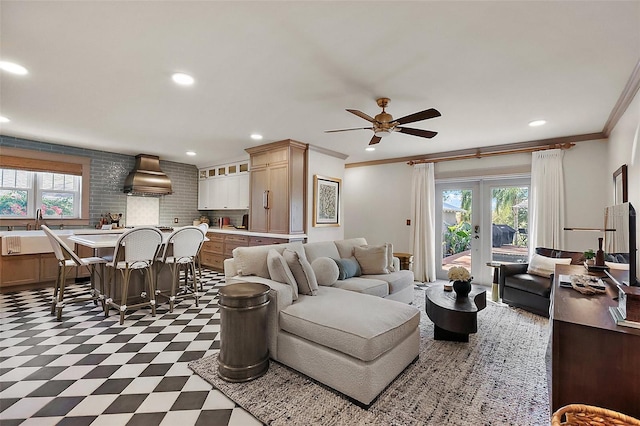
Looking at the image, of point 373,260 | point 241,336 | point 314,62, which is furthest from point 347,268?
point 314,62

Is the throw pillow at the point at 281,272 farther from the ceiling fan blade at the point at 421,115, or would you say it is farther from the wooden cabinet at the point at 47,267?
the wooden cabinet at the point at 47,267

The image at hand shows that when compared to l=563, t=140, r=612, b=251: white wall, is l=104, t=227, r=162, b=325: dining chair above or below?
below

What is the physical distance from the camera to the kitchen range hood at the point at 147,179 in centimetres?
616

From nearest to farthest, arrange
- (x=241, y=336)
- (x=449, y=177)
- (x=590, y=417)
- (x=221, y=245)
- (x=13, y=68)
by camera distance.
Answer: (x=590, y=417), (x=241, y=336), (x=13, y=68), (x=449, y=177), (x=221, y=245)

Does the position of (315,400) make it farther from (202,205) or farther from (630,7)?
(202,205)

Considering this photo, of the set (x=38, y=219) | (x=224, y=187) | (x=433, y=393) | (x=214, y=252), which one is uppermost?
(x=224, y=187)

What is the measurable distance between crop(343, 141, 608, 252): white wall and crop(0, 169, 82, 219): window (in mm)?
5651

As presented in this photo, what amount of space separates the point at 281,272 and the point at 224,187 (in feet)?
15.6

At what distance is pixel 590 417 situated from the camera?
4.06 ft

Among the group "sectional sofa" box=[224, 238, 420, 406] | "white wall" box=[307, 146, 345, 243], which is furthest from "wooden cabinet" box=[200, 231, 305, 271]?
"sectional sofa" box=[224, 238, 420, 406]

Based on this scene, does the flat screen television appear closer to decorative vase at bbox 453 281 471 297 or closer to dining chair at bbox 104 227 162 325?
decorative vase at bbox 453 281 471 297

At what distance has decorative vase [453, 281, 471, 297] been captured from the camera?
3.09 m

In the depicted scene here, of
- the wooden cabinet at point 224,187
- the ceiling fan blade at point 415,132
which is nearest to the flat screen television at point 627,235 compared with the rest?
the ceiling fan blade at point 415,132

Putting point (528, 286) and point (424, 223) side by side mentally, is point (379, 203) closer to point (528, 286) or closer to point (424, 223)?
point (424, 223)
